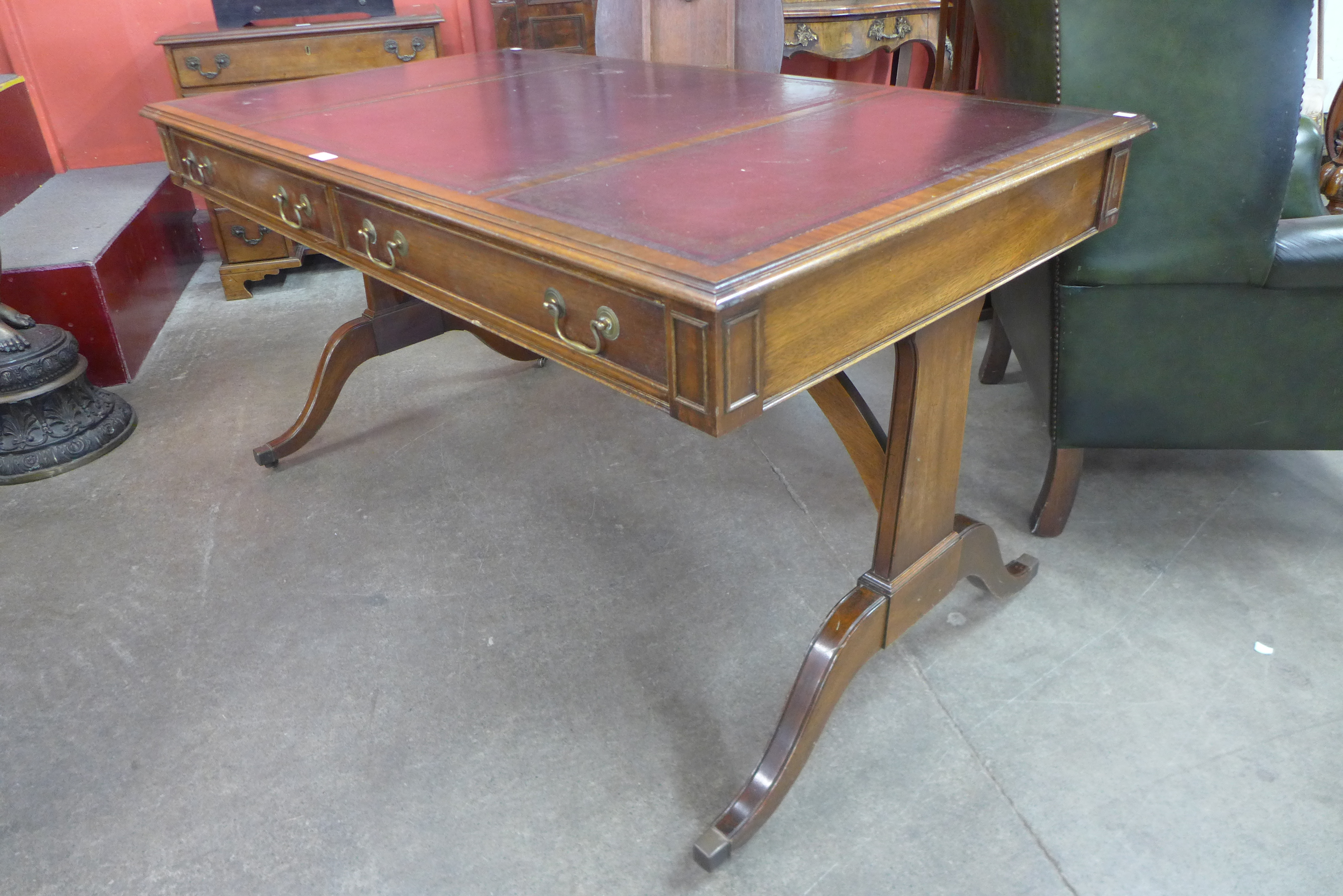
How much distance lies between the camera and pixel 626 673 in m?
1.57

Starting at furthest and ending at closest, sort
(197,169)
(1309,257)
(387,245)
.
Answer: (197,169), (1309,257), (387,245)

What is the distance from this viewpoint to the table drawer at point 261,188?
136 centimetres

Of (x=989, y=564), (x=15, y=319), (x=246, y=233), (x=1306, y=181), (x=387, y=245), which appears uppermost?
(x=387, y=245)

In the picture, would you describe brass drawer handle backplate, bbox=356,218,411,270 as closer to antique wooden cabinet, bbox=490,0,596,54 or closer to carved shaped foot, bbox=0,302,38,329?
carved shaped foot, bbox=0,302,38,329

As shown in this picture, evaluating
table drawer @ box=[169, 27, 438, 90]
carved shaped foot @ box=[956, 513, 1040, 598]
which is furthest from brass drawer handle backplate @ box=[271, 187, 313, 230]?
table drawer @ box=[169, 27, 438, 90]

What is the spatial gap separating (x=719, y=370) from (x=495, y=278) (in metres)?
0.36

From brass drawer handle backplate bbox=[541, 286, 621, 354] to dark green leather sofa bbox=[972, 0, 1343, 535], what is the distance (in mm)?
955

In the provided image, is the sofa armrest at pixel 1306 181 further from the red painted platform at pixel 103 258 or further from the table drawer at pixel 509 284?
the red painted platform at pixel 103 258

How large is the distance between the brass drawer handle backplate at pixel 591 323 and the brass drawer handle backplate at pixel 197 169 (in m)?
1.00

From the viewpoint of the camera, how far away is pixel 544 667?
158 centimetres

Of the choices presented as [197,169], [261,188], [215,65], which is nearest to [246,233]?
[215,65]

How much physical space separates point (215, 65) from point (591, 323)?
272cm

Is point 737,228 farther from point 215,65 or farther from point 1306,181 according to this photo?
point 215,65

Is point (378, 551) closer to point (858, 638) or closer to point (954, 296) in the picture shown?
point (858, 638)
